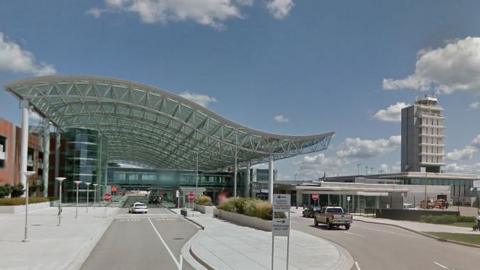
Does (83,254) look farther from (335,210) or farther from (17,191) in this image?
(17,191)

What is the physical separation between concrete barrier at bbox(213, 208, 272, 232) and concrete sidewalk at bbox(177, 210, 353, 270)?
14.2 feet

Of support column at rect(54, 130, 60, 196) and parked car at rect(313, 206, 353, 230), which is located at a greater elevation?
support column at rect(54, 130, 60, 196)

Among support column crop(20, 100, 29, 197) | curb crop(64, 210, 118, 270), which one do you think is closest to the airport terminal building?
support column crop(20, 100, 29, 197)

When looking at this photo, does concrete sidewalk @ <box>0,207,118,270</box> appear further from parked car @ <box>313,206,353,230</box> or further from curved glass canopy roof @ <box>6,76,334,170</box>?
curved glass canopy roof @ <box>6,76,334,170</box>

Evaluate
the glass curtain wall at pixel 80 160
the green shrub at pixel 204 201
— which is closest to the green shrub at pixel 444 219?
the green shrub at pixel 204 201

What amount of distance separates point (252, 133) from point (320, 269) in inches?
2374

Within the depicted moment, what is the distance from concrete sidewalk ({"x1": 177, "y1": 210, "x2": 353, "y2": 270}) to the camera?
17.5 m

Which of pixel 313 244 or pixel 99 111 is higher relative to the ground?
pixel 99 111

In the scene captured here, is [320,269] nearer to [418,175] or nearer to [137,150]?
[137,150]

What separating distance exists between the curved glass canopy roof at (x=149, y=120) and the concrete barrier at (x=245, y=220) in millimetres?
22208

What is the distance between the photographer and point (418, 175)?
13388 centimetres

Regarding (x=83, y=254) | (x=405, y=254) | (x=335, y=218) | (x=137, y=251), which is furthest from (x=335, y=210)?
(x=83, y=254)

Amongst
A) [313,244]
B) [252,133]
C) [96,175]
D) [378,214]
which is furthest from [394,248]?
[96,175]

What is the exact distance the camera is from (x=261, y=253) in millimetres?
20422
